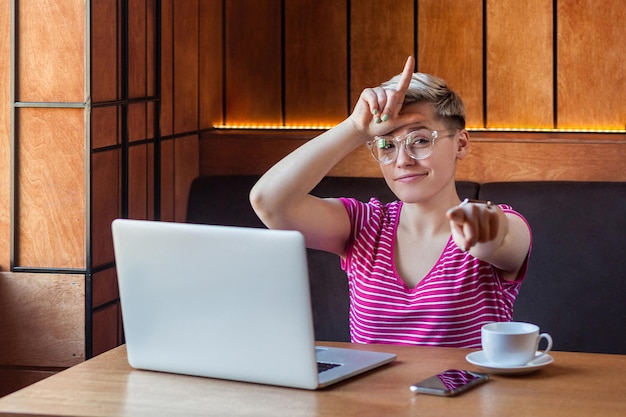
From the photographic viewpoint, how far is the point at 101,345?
250 centimetres

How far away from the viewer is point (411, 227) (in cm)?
198

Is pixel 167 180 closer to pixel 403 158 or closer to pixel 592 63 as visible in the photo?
pixel 403 158

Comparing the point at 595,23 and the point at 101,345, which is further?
the point at 595,23

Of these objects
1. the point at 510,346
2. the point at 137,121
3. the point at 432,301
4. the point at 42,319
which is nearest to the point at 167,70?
the point at 137,121

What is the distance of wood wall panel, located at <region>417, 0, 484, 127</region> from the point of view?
10.4 ft

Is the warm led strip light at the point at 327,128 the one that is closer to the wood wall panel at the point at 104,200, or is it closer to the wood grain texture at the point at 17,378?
the wood wall panel at the point at 104,200

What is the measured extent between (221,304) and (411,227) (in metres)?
0.63

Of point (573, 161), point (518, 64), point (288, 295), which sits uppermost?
point (518, 64)

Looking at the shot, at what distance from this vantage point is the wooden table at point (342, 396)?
1.34 metres

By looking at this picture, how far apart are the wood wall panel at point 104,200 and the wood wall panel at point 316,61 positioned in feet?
3.00

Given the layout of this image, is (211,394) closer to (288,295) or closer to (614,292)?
(288,295)

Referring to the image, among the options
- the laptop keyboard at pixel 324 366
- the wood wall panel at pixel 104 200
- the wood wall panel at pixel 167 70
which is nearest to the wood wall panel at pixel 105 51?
the wood wall panel at pixel 104 200

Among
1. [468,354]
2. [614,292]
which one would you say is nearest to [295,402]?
[468,354]

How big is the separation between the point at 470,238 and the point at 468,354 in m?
0.26
